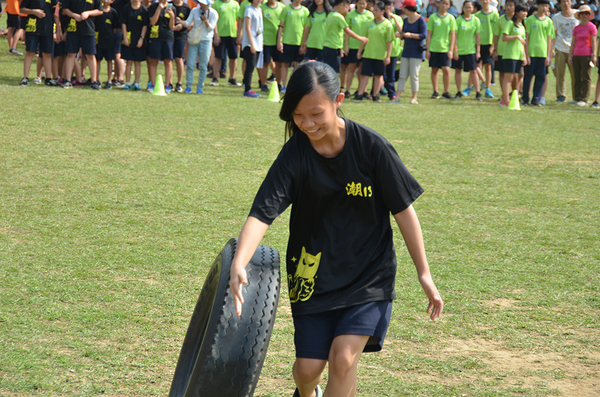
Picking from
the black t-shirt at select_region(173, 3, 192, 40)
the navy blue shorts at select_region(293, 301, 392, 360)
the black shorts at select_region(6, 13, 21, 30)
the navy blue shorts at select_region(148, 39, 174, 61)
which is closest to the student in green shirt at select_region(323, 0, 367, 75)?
the black t-shirt at select_region(173, 3, 192, 40)

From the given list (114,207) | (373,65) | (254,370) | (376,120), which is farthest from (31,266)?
(373,65)

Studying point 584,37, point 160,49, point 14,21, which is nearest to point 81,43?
point 160,49

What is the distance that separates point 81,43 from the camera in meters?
12.7

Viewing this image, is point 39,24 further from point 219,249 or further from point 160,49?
point 219,249

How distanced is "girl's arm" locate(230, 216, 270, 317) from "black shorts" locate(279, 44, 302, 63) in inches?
487

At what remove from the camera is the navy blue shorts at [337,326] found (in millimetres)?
2542

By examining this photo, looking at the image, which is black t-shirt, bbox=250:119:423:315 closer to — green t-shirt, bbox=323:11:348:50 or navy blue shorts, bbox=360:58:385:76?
navy blue shorts, bbox=360:58:385:76

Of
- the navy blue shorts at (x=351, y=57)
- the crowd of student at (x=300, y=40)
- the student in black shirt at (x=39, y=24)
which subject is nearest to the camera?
the student in black shirt at (x=39, y=24)

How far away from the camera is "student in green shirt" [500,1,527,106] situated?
45.0 ft

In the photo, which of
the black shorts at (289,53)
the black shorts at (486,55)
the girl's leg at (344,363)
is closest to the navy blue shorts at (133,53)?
the black shorts at (289,53)

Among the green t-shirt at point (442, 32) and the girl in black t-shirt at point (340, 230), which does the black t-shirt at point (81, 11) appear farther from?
the girl in black t-shirt at point (340, 230)

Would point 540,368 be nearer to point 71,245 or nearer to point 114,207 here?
point 71,245

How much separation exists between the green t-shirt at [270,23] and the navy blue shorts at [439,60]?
3.53m

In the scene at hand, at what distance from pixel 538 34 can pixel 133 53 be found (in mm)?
8627
